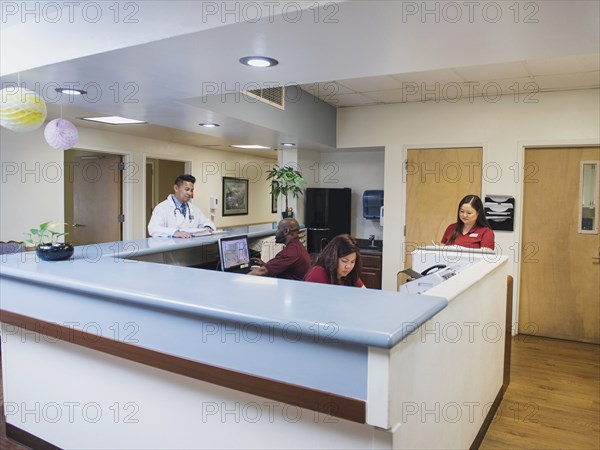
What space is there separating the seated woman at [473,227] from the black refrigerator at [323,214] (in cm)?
220

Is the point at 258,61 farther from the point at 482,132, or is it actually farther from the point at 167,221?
the point at 482,132

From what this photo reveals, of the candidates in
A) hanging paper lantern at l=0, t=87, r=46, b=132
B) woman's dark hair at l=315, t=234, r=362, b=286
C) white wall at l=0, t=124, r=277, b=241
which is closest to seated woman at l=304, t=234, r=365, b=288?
woman's dark hair at l=315, t=234, r=362, b=286

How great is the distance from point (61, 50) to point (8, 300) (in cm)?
135

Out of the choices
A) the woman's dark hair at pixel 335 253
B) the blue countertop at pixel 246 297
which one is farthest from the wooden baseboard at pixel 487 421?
the blue countertop at pixel 246 297

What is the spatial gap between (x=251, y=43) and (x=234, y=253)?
1.86m

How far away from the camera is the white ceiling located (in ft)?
5.82

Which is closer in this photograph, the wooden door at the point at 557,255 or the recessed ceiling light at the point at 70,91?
the recessed ceiling light at the point at 70,91

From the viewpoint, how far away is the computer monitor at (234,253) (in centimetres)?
351

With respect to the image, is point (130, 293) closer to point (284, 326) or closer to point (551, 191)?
point (284, 326)

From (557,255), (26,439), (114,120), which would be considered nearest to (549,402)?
(557,255)

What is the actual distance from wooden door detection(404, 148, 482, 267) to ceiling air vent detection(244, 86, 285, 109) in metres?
1.66

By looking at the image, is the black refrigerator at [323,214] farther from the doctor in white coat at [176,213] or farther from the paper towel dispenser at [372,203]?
the doctor in white coat at [176,213]

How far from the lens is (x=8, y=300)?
97.1 inches

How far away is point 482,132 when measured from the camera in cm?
489
